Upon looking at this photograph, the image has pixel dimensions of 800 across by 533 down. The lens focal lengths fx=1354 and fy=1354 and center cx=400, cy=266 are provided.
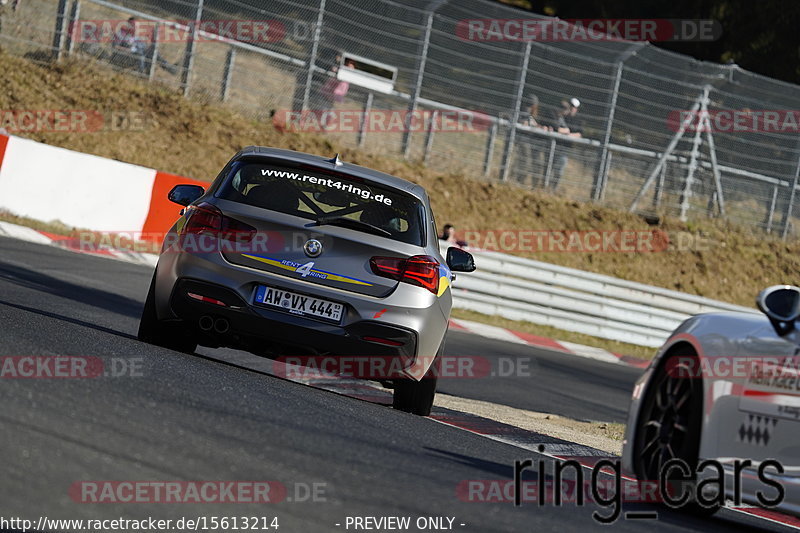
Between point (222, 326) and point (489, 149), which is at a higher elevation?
point (489, 149)

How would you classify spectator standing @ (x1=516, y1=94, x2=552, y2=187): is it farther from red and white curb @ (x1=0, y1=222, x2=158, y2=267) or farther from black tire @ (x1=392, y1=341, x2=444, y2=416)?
black tire @ (x1=392, y1=341, x2=444, y2=416)

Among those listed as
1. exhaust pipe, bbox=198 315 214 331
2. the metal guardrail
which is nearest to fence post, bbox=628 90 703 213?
the metal guardrail

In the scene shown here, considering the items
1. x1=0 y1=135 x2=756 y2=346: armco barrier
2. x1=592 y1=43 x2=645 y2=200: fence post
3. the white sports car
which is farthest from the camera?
x1=592 y1=43 x2=645 y2=200: fence post

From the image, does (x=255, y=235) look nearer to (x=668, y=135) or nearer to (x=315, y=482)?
(x=315, y=482)

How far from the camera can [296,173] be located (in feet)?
28.8

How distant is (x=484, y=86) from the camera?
2356 centimetres

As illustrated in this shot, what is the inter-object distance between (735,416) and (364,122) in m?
19.1

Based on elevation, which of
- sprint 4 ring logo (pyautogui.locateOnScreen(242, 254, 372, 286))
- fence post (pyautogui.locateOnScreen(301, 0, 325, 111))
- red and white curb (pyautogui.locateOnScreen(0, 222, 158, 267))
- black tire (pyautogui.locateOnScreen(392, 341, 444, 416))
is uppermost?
fence post (pyautogui.locateOnScreen(301, 0, 325, 111))

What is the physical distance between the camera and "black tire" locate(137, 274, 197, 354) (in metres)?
8.64

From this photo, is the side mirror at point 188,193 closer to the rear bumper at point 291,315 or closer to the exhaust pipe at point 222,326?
the rear bumper at point 291,315

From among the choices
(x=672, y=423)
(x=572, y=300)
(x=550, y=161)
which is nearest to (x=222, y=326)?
(x=672, y=423)

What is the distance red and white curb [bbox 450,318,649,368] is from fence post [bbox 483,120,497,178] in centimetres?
516

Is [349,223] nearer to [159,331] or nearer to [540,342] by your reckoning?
[159,331]

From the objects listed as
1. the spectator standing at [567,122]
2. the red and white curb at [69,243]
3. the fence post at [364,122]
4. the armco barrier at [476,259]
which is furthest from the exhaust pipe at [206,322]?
the spectator standing at [567,122]
